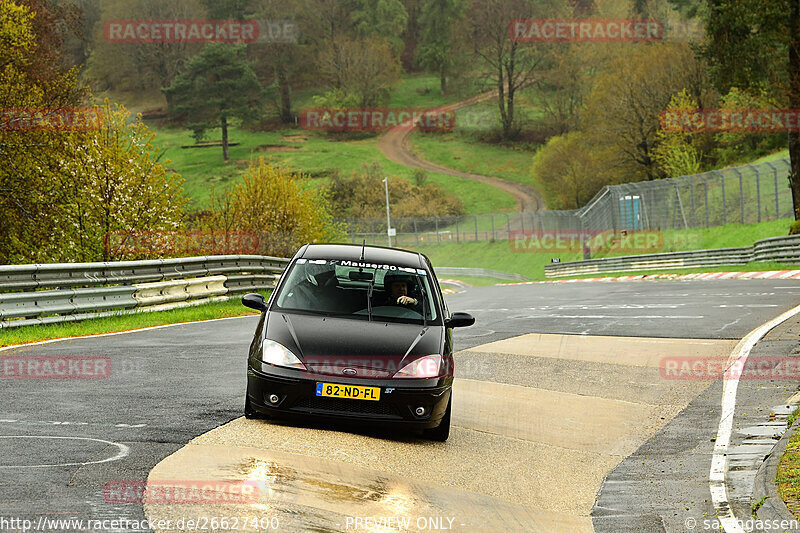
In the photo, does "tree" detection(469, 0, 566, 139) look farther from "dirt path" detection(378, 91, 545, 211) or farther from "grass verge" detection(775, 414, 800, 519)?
"grass verge" detection(775, 414, 800, 519)

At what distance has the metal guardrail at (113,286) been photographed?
606 inches

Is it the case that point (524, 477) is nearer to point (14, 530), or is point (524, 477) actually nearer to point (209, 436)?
point (209, 436)

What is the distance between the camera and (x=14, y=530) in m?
4.71

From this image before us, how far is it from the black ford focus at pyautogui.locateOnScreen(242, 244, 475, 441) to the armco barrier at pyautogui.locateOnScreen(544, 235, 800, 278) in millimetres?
26092

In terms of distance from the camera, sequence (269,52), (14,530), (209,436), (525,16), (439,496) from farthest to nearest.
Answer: (269,52)
(525,16)
(209,436)
(439,496)
(14,530)

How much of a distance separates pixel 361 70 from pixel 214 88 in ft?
73.4

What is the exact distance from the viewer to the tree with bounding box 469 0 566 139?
121562 mm

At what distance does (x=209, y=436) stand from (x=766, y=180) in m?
39.8

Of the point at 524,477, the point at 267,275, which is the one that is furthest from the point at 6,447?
the point at 267,275

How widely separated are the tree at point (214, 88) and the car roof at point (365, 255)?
11056 cm

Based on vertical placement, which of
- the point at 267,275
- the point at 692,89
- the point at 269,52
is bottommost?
the point at 267,275

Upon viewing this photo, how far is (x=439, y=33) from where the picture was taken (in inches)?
5969

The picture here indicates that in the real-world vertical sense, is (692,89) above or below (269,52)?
below

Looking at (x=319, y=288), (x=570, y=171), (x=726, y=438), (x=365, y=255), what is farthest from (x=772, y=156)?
(x=319, y=288)
